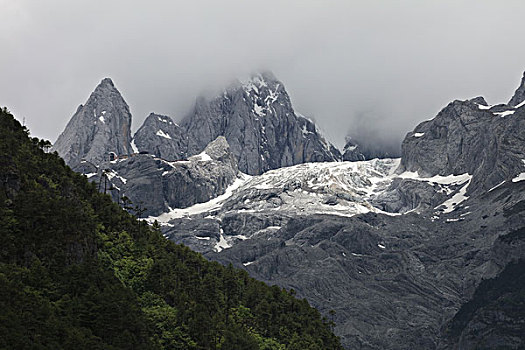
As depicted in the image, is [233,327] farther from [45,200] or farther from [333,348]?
[45,200]

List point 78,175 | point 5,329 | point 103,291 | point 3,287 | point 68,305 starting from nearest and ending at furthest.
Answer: point 5,329
point 3,287
point 68,305
point 103,291
point 78,175

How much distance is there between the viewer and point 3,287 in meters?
85.2

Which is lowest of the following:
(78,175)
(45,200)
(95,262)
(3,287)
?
(3,287)

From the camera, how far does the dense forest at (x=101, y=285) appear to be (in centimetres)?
9050

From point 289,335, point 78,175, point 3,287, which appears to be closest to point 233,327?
point 289,335

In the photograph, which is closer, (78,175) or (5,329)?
(5,329)

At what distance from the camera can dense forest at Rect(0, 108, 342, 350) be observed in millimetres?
90500

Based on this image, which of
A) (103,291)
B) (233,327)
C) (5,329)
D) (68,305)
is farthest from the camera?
(233,327)

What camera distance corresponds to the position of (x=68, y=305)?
314 feet

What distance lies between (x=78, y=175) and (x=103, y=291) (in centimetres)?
5247

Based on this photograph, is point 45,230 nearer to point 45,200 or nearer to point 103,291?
point 45,200

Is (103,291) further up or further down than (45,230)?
further down

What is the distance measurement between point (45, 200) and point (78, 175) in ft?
147

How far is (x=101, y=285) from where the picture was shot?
107 meters
